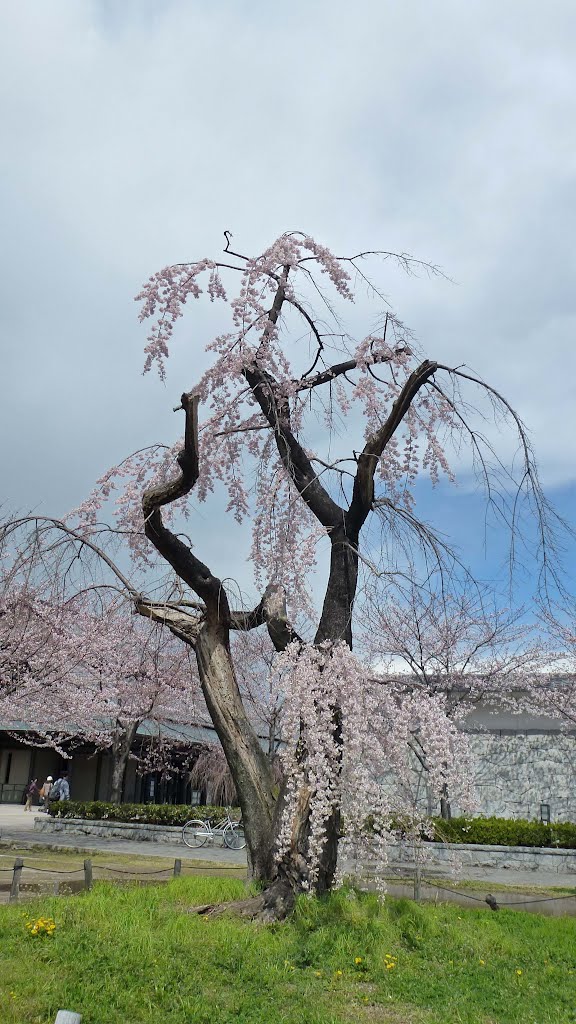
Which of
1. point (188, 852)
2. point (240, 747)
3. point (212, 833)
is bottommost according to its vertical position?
point (188, 852)

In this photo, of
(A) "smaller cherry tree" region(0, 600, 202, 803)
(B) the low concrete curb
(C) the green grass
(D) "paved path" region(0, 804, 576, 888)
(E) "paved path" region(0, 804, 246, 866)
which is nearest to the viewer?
(C) the green grass

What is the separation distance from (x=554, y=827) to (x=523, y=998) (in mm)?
12636

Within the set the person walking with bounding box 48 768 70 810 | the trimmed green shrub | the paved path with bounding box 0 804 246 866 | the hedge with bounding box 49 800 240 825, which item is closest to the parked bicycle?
the paved path with bounding box 0 804 246 866

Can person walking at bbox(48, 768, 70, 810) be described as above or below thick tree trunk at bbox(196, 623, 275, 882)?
below

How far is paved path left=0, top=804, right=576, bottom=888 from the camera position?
14055 mm

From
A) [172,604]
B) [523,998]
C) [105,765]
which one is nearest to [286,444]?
[172,604]

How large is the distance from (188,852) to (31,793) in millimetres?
14254

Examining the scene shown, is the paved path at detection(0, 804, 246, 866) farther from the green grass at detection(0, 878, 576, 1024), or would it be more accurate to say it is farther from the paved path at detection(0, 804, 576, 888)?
the green grass at detection(0, 878, 576, 1024)

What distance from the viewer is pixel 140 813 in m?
19.8

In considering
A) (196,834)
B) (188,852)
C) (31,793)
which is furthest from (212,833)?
(31,793)

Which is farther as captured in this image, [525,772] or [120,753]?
[525,772]

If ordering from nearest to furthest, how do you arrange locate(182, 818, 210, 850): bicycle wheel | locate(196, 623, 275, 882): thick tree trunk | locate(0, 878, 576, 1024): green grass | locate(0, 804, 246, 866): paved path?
locate(0, 878, 576, 1024): green grass → locate(196, 623, 275, 882): thick tree trunk → locate(0, 804, 246, 866): paved path → locate(182, 818, 210, 850): bicycle wheel

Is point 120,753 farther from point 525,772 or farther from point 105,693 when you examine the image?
point 525,772

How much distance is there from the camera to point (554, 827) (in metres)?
17.1
